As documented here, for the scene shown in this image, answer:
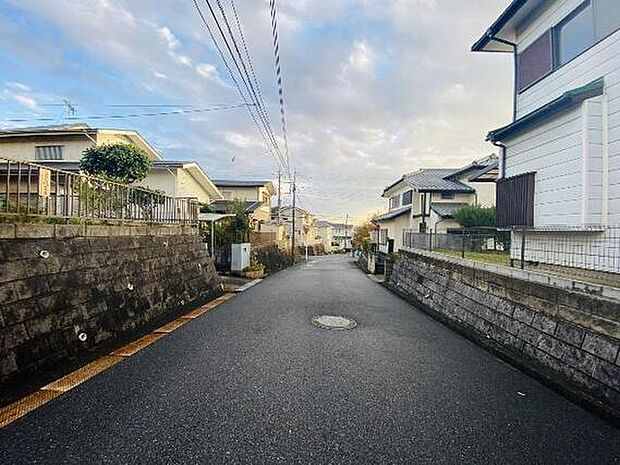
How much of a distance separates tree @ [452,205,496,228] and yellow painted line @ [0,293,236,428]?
13712mm

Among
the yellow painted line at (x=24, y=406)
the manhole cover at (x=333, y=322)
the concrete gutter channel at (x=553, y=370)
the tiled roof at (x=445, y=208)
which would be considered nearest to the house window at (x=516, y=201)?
the concrete gutter channel at (x=553, y=370)

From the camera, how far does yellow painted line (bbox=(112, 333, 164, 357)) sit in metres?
4.88

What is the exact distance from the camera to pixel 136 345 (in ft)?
17.3

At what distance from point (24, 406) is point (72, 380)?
23.8 inches

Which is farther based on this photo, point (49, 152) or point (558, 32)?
point (49, 152)

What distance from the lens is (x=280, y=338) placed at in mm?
5770

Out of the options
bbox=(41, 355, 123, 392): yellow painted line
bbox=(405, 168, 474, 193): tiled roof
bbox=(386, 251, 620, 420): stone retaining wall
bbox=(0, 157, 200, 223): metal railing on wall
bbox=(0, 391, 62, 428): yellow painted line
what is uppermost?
bbox=(405, 168, 474, 193): tiled roof

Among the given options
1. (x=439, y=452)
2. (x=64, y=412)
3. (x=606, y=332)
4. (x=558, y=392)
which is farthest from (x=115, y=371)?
(x=606, y=332)

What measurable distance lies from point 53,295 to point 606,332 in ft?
18.6

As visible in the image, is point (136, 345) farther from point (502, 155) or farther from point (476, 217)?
point (476, 217)

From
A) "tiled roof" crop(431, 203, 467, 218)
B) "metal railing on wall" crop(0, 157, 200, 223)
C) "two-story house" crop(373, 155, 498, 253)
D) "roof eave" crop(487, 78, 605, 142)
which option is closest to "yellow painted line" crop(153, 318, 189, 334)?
"metal railing on wall" crop(0, 157, 200, 223)

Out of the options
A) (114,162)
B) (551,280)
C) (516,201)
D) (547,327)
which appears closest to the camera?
(547,327)

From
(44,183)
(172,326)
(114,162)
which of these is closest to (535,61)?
(172,326)

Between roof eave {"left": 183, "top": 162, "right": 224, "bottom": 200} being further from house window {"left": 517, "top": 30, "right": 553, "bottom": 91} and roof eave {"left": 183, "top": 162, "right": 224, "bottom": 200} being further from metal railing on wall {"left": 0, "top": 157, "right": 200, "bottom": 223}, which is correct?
house window {"left": 517, "top": 30, "right": 553, "bottom": 91}
